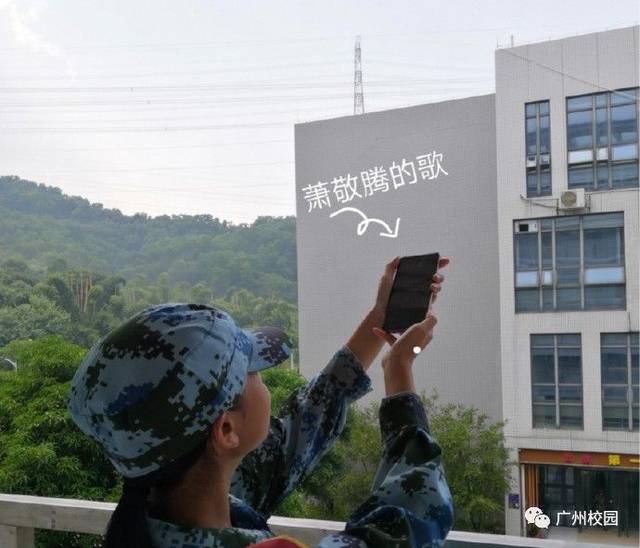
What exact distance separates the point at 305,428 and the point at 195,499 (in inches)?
8.1

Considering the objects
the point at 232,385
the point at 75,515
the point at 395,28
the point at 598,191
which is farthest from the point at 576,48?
the point at 232,385

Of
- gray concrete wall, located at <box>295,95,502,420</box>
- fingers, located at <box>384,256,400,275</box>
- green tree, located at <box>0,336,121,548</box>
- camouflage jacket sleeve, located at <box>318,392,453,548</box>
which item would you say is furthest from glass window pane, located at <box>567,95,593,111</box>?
camouflage jacket sleeve, located at <box>318,392,453,548</box>

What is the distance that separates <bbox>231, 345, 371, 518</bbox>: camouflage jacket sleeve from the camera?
2.05ft

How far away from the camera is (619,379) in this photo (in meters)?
2.46

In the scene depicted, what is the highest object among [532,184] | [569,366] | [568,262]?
[532,184]

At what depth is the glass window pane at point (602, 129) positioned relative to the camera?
253cm

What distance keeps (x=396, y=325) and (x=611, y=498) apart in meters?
2.05

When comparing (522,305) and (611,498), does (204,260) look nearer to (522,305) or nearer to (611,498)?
(522,305)

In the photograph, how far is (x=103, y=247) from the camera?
212 cm

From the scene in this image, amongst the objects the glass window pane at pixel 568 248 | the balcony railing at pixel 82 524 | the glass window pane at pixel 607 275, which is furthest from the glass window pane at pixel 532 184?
the balcony railing at pixel 82 524

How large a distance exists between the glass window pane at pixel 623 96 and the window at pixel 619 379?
0.83 m

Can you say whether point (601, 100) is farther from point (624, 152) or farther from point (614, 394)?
point (614, 394)

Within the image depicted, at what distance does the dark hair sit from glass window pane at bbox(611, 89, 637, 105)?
2522 millimetres

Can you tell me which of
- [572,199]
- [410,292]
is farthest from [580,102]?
[410,292]
